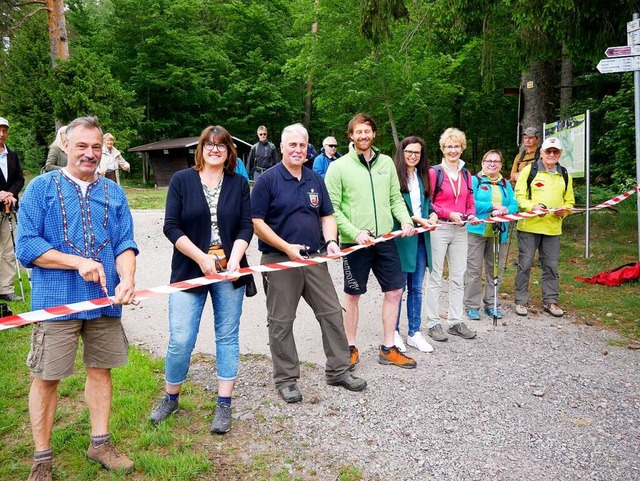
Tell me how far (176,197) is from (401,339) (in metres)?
2.92

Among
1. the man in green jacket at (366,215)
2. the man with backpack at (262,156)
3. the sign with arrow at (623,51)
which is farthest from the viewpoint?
the man with backpack at (262,156)

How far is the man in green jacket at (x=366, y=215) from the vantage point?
4.34 m

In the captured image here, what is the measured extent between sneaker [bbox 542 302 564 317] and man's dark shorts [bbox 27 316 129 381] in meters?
5.31

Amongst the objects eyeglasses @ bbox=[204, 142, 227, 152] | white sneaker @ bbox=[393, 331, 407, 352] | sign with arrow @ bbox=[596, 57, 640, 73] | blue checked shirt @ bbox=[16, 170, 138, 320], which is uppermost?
sign with arrow @ bbox=[596, 57, 640, 73]

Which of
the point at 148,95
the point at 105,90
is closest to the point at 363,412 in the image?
the point at 105,90

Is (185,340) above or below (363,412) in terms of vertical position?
above

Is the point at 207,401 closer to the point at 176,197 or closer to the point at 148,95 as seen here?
the point at 176,197

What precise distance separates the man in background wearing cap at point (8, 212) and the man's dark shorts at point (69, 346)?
431 centimetres

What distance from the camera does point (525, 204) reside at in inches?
241

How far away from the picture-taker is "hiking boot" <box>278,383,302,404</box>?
12.5ft

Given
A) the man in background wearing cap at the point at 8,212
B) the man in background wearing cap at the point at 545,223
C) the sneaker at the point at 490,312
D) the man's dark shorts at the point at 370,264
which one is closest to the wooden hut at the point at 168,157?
the man in background wearing cap at the point at 8,212

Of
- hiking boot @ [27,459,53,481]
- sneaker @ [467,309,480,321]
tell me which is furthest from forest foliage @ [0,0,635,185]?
hiking boot @ [27,459,53,481]

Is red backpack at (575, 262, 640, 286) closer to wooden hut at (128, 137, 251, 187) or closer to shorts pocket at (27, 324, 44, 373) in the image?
shorts pocket at (27, 324, 44, 373)

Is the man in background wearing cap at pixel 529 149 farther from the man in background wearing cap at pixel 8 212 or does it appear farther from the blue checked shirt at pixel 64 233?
the man in background wearing cap at pixel 8 212
